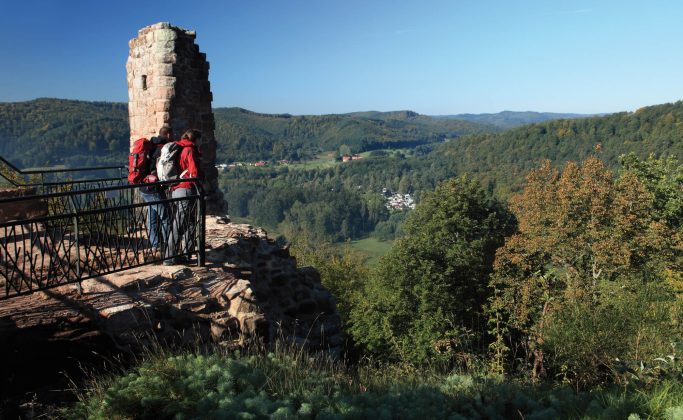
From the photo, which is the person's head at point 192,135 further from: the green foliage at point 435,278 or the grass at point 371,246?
the grass at point 371,246

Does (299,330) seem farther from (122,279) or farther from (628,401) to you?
(628,401)

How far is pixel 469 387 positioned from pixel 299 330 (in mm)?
3260

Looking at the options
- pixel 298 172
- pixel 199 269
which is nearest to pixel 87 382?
pixel 199 269

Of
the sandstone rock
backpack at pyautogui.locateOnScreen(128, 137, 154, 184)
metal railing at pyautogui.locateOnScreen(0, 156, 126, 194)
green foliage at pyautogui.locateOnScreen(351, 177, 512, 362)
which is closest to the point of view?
the sandstone rock

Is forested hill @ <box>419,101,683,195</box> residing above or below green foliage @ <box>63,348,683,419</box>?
above

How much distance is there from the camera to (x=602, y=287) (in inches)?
574

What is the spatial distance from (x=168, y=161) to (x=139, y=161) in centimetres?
51

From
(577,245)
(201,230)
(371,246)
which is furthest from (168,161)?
(371,246)

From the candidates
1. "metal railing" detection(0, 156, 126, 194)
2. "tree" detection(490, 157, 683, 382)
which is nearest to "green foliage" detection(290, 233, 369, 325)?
"tree" detection(490, 157, 683, 382)

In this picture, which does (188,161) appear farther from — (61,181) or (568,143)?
(568,143)

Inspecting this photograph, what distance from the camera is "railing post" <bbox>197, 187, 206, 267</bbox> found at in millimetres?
5455

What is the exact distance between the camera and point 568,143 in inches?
3674

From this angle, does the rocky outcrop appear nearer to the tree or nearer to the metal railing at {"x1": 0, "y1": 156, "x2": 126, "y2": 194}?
the metal railing at {"x1": 0, "y1": 156, "x2": 126, "y2": 194}

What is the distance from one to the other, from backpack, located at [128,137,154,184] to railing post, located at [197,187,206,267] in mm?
1243
